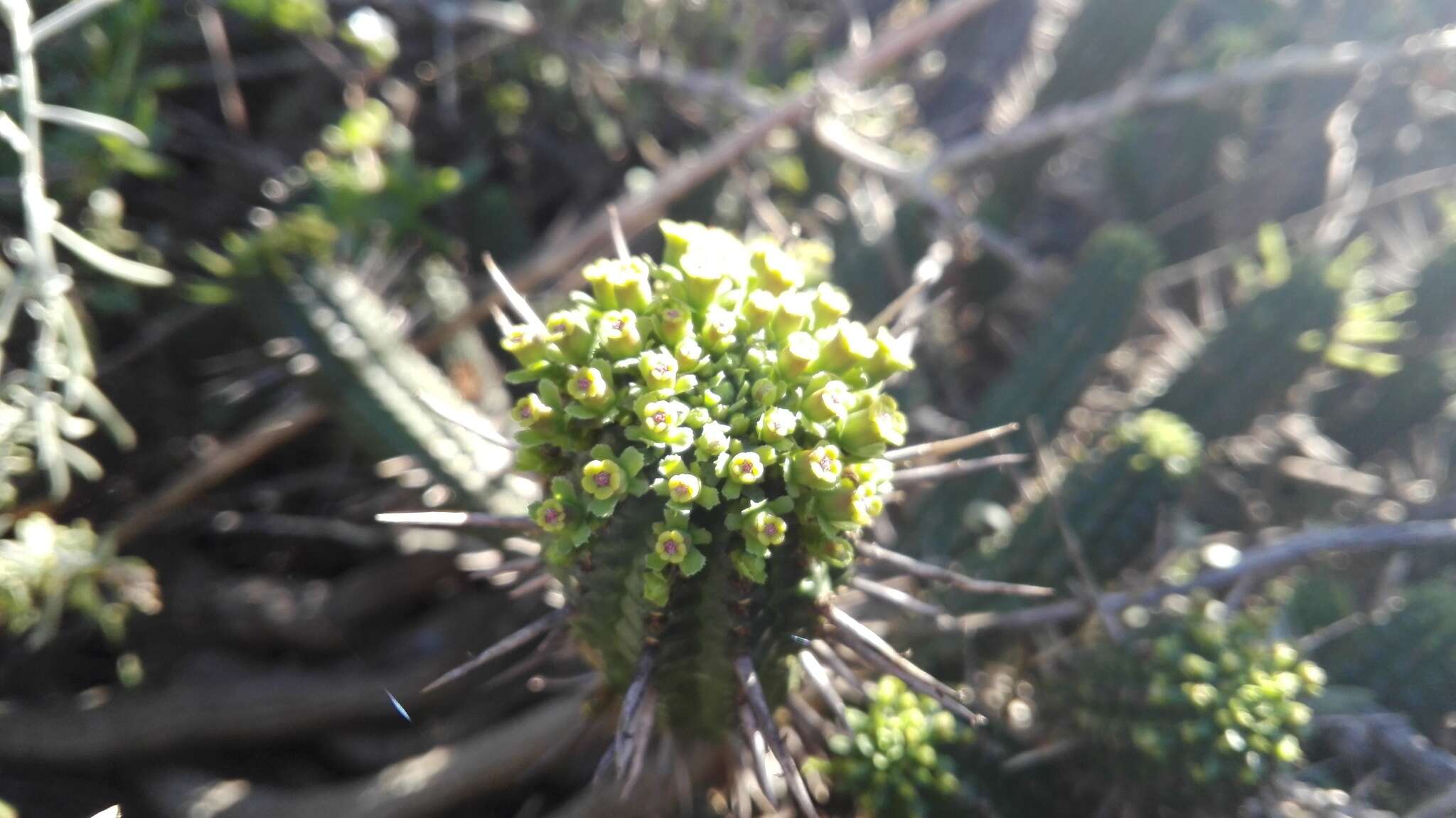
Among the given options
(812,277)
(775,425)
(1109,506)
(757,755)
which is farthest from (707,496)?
(1109,506)

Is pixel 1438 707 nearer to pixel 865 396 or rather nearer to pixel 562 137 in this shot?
pixel 865 396

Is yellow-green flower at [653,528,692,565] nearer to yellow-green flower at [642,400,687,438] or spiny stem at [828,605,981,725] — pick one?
yellow-green flower at [642,400,687,438]

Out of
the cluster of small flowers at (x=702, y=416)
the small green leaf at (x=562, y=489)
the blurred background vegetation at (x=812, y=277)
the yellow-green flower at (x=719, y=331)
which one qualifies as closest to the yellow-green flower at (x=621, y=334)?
the cluster of small flowers at (x=702, y=416)

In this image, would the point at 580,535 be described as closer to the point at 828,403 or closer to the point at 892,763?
the point at 828,403

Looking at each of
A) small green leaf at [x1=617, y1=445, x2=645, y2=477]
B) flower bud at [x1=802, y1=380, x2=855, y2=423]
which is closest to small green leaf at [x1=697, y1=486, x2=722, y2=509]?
small green leaf at [x1=617, y1=445, x2=645, y2=477]

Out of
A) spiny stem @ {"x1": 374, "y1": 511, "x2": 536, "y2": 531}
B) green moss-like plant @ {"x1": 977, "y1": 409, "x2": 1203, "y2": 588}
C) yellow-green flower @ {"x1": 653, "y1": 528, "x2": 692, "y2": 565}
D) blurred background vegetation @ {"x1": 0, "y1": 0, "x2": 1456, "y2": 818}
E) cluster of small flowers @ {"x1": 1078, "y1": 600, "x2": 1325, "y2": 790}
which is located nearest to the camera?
yellow-green flower @ {"x1": 653, "y1": 528, "x2": 692, "y2": 565}
